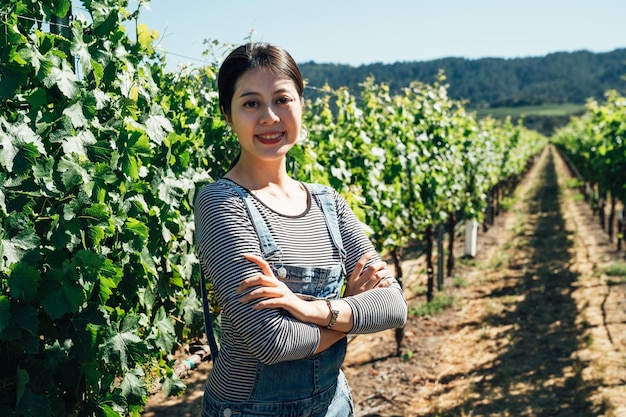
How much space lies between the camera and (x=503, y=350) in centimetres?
680

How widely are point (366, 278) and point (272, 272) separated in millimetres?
377

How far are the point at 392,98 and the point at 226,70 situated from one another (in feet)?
19.5

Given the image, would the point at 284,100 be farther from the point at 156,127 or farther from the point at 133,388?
the point at 133,388

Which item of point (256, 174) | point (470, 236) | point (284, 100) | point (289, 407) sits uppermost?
point (284, 100)

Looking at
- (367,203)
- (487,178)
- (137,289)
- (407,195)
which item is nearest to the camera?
(137,289)

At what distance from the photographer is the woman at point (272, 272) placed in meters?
1.58

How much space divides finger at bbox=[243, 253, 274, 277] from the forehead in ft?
1.55

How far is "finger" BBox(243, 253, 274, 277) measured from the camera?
1.57 m

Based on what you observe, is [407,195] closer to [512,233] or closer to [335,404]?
[335,404]

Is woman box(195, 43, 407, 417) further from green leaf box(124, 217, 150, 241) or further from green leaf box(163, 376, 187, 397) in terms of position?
green leaf box(163, 376, 187, 397)

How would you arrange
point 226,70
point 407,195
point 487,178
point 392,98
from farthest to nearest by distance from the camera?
point 487,178, point 392,98, point 407,195, point 226,70

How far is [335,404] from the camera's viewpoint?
1.79 meters

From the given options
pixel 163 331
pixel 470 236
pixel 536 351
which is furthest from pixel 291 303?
pixel 470 236

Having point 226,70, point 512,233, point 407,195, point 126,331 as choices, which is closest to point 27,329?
point 126,331
